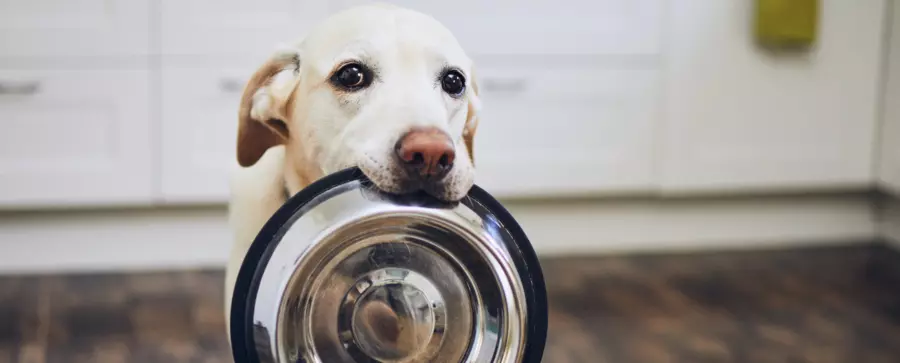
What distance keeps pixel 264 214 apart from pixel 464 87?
0.84 feet

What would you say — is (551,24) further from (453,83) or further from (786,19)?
(453,83)

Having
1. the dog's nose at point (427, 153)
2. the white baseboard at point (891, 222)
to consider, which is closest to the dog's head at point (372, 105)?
the dog's nose at point (427, 153)

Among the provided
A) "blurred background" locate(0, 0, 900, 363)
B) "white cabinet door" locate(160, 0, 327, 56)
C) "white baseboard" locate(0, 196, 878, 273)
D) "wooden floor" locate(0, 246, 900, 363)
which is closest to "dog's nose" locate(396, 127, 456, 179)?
"wooden floor" locate(0, 246, 900, 363)

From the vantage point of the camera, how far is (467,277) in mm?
918

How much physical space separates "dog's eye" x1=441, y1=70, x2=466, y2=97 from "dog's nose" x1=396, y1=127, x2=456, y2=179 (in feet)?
0.46

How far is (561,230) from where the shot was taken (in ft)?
8.00

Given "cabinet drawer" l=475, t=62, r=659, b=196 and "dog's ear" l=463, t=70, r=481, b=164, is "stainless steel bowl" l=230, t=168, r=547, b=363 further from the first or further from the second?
"cabinet drawer" l=475, t=62, r=659, b=196

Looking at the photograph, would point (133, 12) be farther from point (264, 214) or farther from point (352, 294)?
point (352, 294)

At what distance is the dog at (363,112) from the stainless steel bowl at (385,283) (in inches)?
1.2

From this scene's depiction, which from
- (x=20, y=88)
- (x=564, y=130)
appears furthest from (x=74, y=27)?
(x=564, y=130)

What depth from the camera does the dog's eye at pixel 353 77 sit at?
965 mm

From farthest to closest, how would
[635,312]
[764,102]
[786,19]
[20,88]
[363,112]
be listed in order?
[764,102] → [786,19] → [20,88] → [635,312] → [363,112]

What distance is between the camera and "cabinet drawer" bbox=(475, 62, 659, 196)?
229 centimetres

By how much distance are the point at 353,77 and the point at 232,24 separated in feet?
4.18
